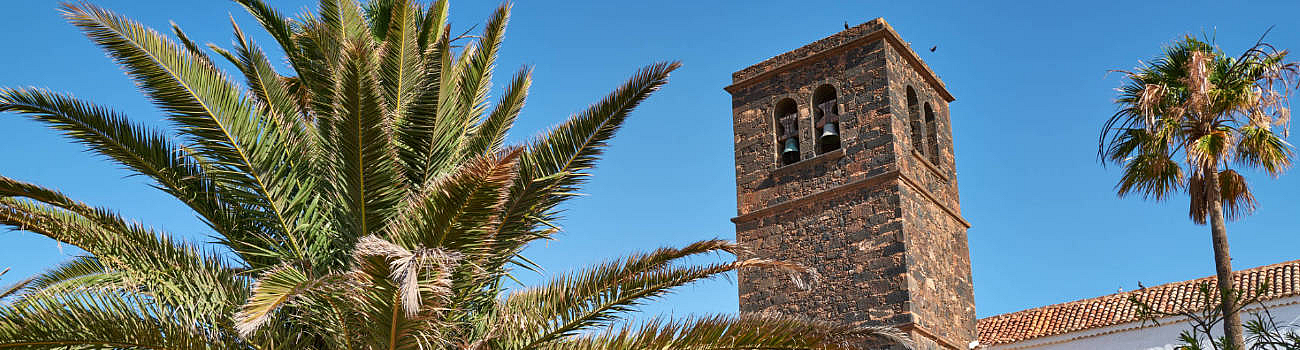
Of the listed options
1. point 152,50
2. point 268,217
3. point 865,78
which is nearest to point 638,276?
point 268,217

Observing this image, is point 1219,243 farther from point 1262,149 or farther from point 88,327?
point 88,327

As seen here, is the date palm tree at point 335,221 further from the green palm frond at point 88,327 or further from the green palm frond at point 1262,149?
the green palm frond at point 1262,149

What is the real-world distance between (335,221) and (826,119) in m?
11.0

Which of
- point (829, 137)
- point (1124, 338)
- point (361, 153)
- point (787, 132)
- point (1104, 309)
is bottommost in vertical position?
point (361, 153)

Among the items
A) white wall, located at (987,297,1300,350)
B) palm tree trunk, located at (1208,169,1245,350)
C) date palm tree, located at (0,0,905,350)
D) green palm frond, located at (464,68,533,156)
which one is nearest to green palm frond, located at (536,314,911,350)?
date palm tree, located at (0,0,905,350)

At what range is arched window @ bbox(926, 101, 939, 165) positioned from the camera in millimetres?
18406

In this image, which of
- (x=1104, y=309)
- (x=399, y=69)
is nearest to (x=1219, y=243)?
(x=1104, y=309)

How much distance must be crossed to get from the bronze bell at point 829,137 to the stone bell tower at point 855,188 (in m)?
0.02

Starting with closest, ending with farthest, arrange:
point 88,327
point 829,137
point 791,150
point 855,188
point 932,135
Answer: point 88,327, point 855,188, point 829,137, point 791,150, point 932,135

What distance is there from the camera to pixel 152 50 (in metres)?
7.38

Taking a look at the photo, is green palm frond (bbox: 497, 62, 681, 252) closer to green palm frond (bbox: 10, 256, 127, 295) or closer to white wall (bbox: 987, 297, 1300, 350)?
green palm frond (bbox: 10, 256, 127, 295)

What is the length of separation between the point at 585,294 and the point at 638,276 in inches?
15.3

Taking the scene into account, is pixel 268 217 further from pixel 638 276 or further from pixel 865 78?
pixel 865 78

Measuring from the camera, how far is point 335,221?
7762 millimetres
